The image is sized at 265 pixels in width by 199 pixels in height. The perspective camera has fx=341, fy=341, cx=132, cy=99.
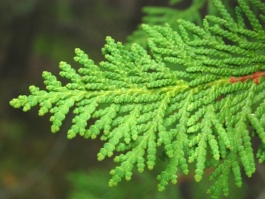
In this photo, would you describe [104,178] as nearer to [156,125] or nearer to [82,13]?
[156,125]

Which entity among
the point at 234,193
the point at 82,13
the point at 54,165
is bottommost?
the point at 234,193

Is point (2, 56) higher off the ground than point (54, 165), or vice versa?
point (2, 56)

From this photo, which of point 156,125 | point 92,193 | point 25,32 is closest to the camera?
point 156,125

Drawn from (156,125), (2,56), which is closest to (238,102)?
(156,125)

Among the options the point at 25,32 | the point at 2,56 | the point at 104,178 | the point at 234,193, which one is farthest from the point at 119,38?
the point at 234,193

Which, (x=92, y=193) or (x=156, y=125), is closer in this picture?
(x=156, y=125)

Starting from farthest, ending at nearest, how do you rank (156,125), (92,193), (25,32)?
(25,32) → (92,193) → (156,125)
